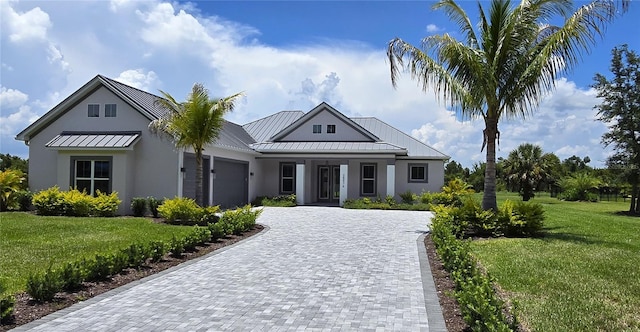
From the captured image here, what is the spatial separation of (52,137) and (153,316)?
17.2 metres

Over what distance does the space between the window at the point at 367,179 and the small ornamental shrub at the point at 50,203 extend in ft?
50.4

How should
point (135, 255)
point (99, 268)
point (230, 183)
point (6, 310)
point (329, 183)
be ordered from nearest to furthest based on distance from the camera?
point (6, 310)
point (99, 268)
point (135, 255)
point (230, 183)
point (329, 183)

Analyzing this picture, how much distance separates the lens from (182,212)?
52.0ft

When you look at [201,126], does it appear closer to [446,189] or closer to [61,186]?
[61,186]

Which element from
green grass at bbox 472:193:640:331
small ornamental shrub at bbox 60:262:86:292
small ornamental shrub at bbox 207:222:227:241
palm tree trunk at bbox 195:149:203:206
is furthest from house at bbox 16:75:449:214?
green grass at bbox 472:193:640:331

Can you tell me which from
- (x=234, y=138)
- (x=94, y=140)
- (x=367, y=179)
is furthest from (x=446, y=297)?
(x=367, y=179)

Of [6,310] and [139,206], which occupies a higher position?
[139,206]

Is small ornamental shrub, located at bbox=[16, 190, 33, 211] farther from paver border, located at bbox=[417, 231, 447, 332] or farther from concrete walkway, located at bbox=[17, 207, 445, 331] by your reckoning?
paver border, located at bbox=[417, 231, 447, 332]

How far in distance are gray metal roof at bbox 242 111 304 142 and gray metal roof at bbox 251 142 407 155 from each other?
8.92ft

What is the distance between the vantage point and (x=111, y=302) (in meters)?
6.63

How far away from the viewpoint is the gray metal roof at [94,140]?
1878 cm

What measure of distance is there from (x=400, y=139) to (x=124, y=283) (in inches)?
935

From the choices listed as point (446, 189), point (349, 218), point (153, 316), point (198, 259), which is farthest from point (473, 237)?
point (446, 189)

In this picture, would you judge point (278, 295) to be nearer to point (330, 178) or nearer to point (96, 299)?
point (96, 299)
